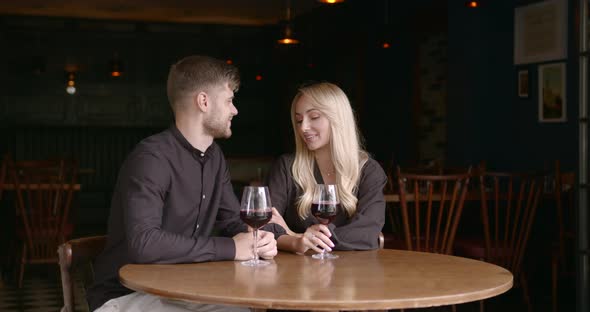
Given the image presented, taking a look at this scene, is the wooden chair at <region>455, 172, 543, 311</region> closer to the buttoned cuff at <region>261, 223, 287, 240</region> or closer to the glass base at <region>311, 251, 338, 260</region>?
the buttoned cuff at <region>261, 223, 287, 240</region>

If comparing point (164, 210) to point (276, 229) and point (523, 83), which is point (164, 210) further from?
point (523, 83)

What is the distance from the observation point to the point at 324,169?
2.91 meters

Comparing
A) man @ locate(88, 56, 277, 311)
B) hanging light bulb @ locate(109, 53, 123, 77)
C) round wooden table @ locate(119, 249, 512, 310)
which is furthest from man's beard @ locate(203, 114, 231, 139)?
hanging light bulb @ locate(109, 53, 123, 77)

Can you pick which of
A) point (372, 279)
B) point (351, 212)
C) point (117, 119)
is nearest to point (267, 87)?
point (117, 119)

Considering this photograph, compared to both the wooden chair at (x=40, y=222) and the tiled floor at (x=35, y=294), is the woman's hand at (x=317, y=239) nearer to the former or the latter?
the tiled floor at (x=35, y=294)

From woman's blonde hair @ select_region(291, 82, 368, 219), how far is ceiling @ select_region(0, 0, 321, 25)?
8.17 meters

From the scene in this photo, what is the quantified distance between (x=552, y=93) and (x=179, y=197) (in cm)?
481

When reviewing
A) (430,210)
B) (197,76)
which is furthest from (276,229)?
(430,210)

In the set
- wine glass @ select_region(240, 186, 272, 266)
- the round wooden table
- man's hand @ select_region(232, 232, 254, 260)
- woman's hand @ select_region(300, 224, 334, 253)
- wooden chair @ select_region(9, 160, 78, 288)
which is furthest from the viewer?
wooden chair @ select_region(9, 160, 78, 288)

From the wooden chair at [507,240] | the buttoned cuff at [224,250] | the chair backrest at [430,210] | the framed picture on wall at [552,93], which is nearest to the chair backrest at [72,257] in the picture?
the buttoned cuff at [224,250]

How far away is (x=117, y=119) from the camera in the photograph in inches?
482

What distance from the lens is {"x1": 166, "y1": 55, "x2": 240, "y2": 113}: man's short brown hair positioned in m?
2.46

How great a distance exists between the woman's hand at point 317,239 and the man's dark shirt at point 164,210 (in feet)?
0.80

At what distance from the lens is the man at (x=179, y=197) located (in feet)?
7.18
